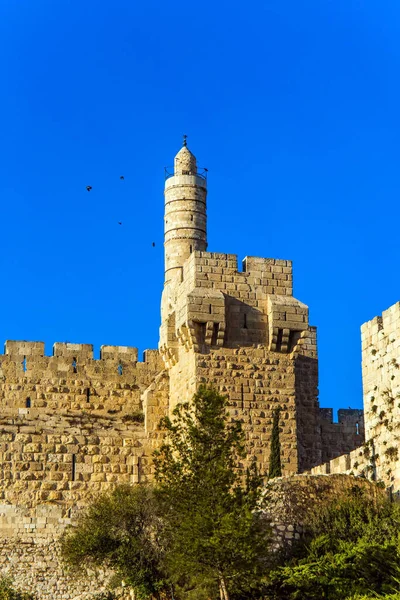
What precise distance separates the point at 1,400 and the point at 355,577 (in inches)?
376

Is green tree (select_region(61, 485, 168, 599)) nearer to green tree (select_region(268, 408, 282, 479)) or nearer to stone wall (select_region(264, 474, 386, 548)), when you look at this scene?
stone wall (select_region(264, 474, 386, 548))

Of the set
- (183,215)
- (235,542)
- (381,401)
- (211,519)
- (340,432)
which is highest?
(183,215)

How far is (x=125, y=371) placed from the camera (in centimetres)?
2683

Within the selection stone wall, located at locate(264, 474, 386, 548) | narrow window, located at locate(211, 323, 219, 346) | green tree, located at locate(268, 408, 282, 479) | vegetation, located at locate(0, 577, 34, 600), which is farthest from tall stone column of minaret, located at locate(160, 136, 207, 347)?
stone wall, located at locate(264, 474, 386, 548)

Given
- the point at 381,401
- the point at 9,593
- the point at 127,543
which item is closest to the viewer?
the point at 127,543

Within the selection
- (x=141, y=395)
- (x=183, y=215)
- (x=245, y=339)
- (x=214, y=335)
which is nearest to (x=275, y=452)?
(x=245, y=339)

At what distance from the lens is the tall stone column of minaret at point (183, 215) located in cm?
3738

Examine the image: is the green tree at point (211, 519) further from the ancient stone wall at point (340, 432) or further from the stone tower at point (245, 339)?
the ancient stone wall at point (340, 432)

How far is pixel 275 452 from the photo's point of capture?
78.0 feet

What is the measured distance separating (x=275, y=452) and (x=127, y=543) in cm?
362

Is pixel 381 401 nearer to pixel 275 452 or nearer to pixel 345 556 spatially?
pixel 275 452

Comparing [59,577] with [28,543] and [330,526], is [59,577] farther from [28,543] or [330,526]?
[330,526]

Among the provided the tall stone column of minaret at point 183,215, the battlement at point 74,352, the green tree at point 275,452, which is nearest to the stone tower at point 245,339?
the green tree at point 275,452

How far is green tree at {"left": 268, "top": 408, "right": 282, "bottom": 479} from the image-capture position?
924 inches
